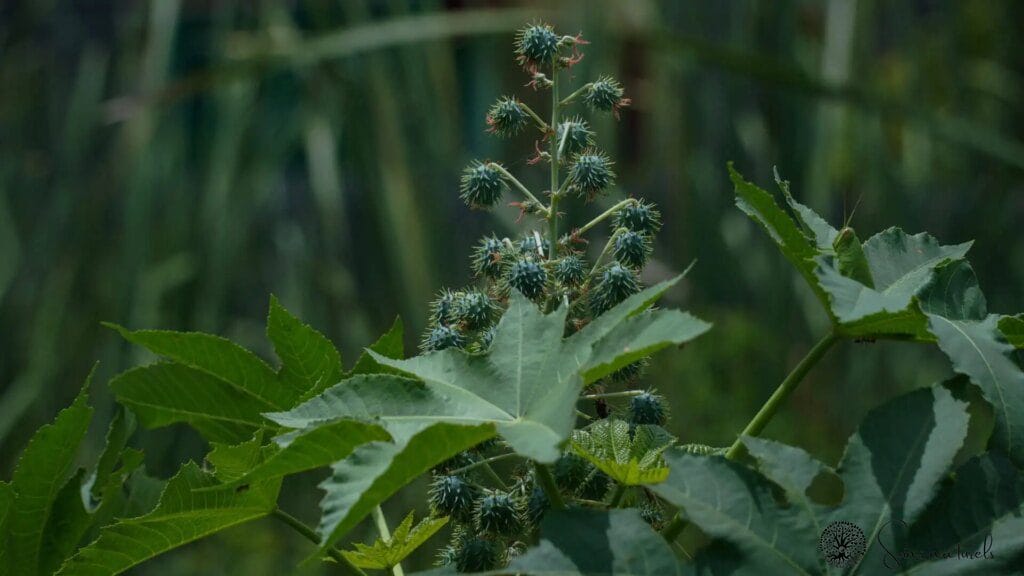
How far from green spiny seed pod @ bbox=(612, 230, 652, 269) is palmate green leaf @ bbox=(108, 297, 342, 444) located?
0.14 metres

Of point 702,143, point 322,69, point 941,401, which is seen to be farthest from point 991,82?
point 941,401

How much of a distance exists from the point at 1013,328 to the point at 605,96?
0.21m

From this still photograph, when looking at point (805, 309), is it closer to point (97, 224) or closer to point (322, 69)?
point (322, 69)

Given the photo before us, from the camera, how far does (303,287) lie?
3.19 m

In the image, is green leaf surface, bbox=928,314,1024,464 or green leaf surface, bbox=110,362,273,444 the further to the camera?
green leaf surface, bbox=110,362,273,444

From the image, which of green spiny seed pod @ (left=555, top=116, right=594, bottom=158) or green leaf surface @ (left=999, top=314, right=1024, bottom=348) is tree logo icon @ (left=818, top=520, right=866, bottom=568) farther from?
green spiny seed pod @ (left=555, top=116, right=594, bottom=158)

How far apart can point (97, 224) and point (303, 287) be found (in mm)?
564

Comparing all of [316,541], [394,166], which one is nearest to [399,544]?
[316,541]

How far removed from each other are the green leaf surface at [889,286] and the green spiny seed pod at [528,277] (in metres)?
0.12

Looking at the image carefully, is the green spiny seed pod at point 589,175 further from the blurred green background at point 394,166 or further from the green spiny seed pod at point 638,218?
the blurred green background at point 394,166

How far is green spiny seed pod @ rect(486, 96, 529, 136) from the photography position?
0.62 metres

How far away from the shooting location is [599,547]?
0.44 m

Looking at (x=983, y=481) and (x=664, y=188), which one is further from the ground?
(x=983, y=481)

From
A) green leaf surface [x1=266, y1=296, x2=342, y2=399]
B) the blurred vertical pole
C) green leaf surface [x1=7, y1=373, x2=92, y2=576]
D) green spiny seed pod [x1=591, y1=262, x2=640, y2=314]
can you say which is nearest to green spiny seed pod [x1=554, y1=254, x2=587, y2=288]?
green spiny seed pod [x1=591, y1=262, x2=640, y2=314]
